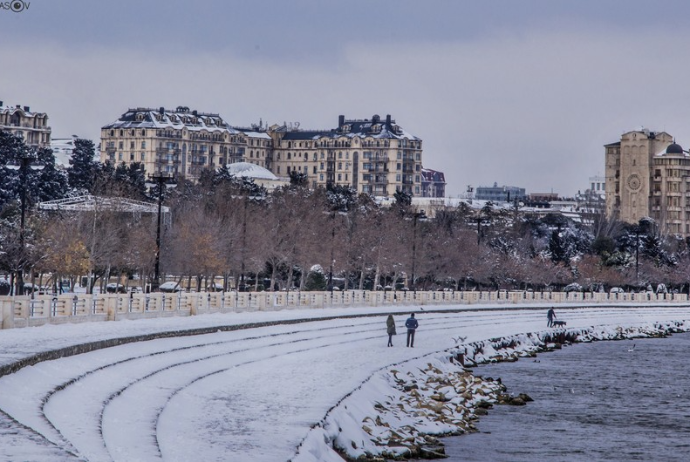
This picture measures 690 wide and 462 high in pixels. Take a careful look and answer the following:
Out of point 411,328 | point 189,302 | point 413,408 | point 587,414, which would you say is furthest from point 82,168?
point 413,408

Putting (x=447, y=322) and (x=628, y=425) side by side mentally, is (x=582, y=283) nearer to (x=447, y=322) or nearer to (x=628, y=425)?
(x=447, y=322)

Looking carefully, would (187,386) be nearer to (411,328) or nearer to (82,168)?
(411,328)

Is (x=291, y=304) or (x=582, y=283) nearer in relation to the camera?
(x=291, y=304)

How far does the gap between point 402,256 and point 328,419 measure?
277 feet

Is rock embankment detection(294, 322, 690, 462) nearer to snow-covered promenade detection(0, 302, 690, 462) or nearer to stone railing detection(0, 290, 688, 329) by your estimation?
snow-covered promenade detection(0, 302, 690, 462)

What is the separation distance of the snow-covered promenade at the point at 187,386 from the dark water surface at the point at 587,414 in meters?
3.45

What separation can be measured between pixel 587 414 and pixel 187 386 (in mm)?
12259

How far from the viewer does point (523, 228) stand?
561 feet

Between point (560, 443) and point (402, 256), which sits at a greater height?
point (402, 256)

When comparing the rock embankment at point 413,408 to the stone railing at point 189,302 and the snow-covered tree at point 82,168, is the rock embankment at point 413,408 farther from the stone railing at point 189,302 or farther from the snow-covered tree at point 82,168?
the snow-covered tree at point 82,168

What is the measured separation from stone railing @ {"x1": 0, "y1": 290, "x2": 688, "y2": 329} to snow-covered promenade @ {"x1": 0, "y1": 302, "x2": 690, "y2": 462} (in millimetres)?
859

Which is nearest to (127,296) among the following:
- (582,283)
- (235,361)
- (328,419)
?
(235,361)

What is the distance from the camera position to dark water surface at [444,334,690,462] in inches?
1293

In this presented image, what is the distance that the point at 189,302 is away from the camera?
2447 inches
